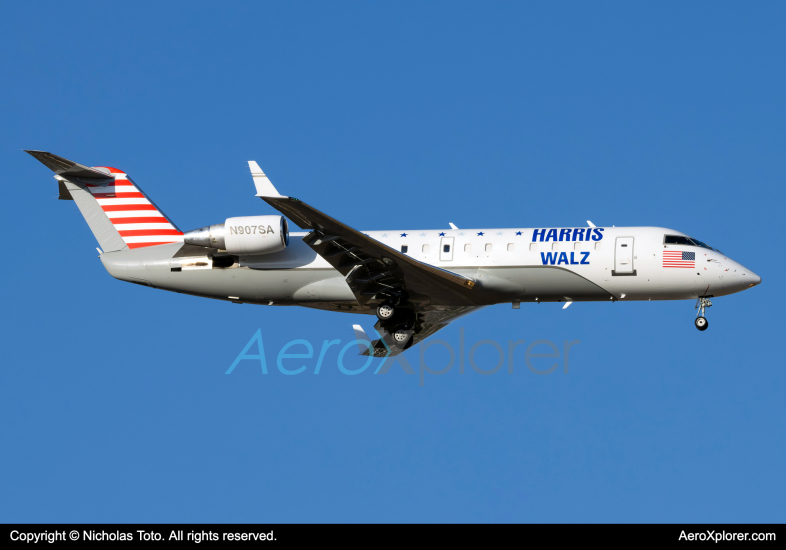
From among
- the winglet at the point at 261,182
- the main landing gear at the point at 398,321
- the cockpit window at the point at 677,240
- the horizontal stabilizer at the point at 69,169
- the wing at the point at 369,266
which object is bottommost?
the main landing gear at the point at 398,321

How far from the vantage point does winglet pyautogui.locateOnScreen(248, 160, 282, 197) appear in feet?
81.9

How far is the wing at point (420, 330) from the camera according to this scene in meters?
30.2

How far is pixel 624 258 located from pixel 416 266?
5970mm

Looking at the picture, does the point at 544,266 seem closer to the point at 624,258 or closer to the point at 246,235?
the point at 624,258

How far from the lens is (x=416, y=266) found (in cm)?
2662

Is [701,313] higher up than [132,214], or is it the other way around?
[132,214]

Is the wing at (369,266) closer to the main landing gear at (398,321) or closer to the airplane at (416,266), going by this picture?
the airplane at (416,266)

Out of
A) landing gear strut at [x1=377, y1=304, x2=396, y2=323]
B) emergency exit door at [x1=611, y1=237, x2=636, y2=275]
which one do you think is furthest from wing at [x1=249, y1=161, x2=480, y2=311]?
emergency exit door at [x1=611, y1=237, x2=636, y2=275]

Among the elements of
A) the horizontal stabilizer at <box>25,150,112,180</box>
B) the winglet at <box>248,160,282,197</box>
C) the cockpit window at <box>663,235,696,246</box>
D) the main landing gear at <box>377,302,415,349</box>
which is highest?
the horizontal stabilizer at <box>25,150,112,180</box>

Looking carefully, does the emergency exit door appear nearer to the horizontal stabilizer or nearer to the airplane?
the airplane

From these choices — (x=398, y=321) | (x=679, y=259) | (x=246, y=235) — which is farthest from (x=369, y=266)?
(x=679, y=259)

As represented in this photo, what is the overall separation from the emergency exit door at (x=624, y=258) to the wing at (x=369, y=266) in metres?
3.98

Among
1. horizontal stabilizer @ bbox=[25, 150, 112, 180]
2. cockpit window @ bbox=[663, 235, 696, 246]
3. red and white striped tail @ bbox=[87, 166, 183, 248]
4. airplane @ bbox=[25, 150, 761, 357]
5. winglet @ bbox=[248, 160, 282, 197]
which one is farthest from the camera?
red and white striped tail @ bbox=[87, 166, 183, 248]

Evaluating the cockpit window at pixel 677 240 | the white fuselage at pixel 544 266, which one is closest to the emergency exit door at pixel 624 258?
the white fuselage at pixel 544 266
